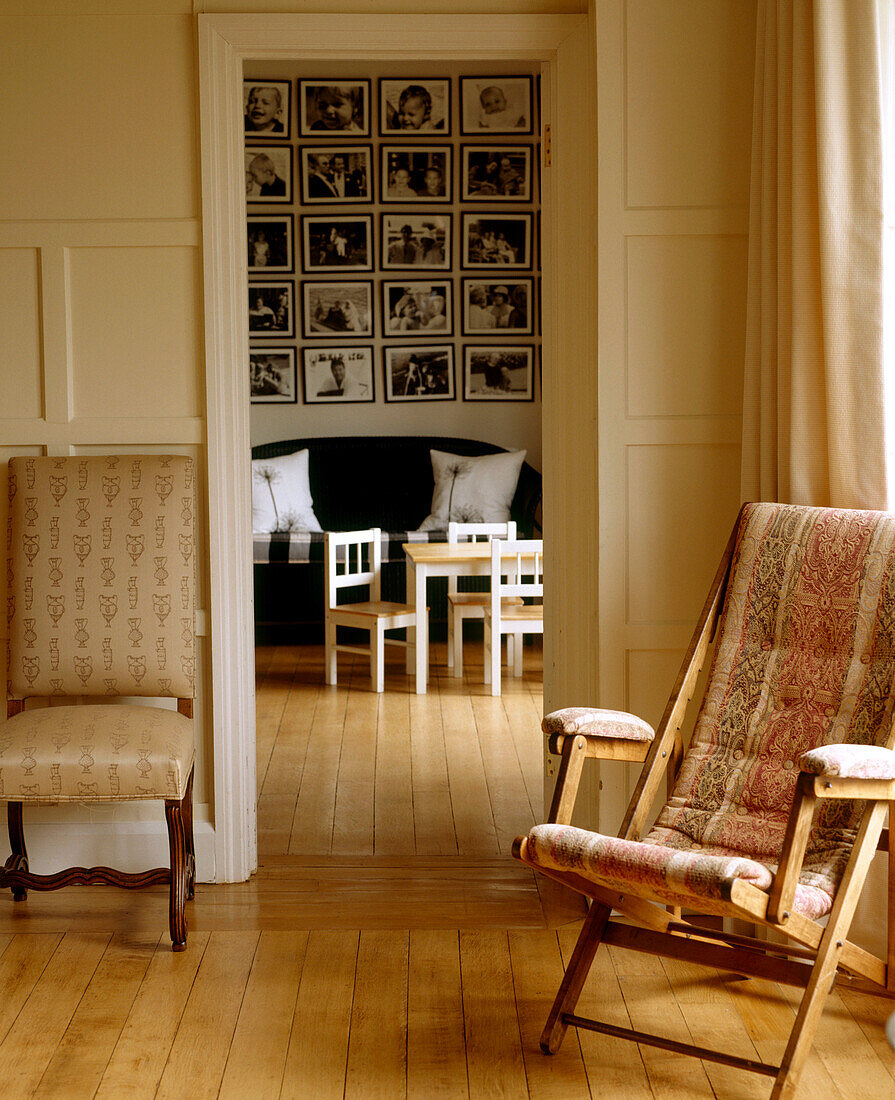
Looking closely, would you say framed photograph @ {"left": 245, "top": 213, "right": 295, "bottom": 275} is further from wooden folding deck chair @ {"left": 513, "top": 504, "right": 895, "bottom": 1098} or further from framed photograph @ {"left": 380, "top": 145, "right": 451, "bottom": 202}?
wooden folding deck chair @ {"left": 513, "top": 504, "right": 895, "bottom": 1098}

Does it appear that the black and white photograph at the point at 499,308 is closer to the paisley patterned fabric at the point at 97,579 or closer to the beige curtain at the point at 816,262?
the beige curtain at the point at 816,262

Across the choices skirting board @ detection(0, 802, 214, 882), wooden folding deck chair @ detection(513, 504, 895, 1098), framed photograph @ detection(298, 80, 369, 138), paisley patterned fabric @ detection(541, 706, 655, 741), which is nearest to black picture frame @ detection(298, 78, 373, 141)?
framed photograph @ detection(298, 80, 369, 138)

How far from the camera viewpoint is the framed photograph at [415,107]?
302 inches

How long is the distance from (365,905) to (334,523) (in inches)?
186

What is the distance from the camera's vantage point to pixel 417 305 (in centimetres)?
794

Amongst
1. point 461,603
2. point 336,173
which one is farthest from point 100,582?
point 336,173


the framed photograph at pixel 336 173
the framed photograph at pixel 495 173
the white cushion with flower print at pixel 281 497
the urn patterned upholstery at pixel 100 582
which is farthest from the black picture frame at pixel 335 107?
the urn patterned upholstery at pixel 100 582

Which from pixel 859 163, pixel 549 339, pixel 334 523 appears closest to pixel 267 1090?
pixel 549 339

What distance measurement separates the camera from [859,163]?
8.62 ft

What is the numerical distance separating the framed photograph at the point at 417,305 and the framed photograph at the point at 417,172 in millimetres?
584

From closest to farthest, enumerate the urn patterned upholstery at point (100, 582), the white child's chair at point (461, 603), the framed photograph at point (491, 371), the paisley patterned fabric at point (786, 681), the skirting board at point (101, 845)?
the paisley patterned fabric at point (786, 681), the urn patterned upholstery at point (100, 582), the skirting board at point (101, 845), the white child's chair at point (461, 603), the framed photograph at point (491, 371)

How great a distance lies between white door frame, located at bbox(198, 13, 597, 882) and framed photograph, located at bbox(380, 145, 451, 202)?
15.2ft

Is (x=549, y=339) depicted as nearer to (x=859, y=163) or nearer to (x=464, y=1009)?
(x=859, y=163)

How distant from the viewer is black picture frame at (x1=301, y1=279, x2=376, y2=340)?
795 cm
